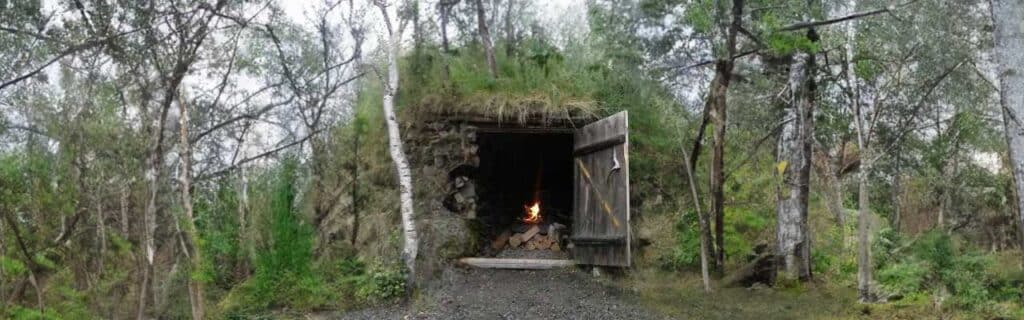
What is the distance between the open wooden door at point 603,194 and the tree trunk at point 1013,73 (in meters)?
4.21

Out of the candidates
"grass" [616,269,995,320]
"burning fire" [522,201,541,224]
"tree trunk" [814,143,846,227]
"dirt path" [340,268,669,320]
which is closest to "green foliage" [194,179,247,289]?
"dirt path" [340,268,669,320]

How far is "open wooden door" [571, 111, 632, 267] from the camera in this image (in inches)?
358

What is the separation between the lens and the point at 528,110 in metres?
9.84

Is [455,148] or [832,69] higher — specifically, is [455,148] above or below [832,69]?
below

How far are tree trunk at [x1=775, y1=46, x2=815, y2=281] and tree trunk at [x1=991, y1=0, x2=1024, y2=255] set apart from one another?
3.71 meters

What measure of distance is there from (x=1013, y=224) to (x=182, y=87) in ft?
43.9

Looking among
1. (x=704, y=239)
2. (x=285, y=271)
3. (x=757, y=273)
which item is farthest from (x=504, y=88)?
(x=757, y=273)

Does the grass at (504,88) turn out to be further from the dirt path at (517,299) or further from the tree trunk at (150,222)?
the tree trunk at (150,222)

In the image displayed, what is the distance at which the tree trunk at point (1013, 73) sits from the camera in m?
5.12

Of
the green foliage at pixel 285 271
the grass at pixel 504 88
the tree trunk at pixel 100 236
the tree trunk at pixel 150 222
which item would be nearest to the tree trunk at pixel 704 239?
the grass at pixel 504 88

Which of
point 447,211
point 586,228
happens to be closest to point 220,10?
point 447,211

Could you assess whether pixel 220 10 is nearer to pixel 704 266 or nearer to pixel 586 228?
pixel 586 228

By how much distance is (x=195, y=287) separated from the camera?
888cm

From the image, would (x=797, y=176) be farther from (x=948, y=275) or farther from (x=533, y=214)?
(x=533, y=214)
